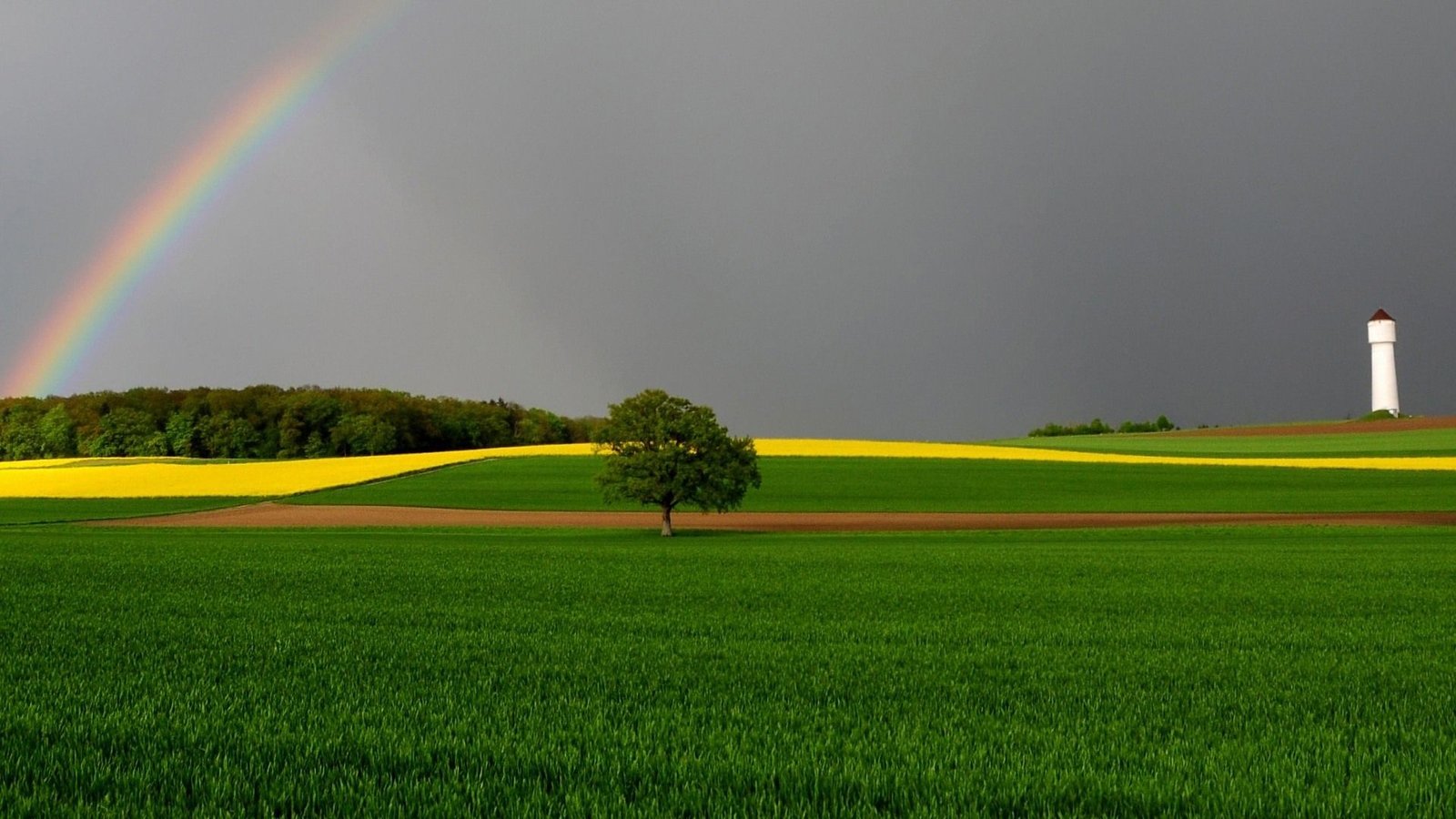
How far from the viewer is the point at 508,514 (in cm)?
5850

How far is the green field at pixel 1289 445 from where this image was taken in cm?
8812

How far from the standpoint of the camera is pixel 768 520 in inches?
2281

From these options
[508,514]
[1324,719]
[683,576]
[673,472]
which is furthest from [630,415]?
[1324,719]

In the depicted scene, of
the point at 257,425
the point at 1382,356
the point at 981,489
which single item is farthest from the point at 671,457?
the point at 1382,356

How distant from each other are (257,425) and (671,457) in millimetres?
89758

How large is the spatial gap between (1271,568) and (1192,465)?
172 feet

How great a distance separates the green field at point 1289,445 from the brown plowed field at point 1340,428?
141cm

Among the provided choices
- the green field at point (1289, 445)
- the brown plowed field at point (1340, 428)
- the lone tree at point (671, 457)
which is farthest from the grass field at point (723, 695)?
the brown plowed field at point (1340, 428)

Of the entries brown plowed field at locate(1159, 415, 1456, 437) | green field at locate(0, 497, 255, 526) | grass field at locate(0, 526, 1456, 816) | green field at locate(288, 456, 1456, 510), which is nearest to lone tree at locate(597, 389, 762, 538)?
green field at locate(288, 456, 1456, 510)

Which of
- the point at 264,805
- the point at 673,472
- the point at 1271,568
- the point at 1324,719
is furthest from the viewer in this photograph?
the point at 673,472

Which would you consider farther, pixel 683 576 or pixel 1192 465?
pixel 1192 465

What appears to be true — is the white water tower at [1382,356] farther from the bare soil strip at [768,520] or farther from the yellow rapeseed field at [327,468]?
the bare soil strip at [768,520]

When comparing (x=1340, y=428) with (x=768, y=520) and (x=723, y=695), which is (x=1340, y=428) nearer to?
(x=768, y=520)

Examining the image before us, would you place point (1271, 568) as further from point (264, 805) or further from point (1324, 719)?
point (264, 805)
